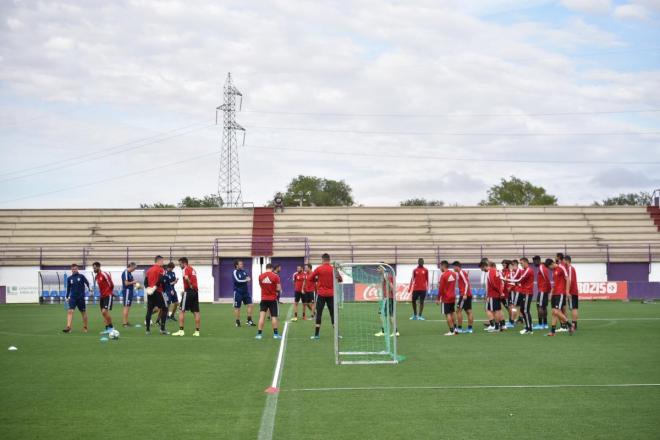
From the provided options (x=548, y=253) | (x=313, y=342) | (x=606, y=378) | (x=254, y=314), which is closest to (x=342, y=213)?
(x=548, y=253)

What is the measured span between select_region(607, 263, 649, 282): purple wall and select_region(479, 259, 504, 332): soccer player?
1167 inches

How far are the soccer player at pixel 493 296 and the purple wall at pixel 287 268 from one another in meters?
26.8

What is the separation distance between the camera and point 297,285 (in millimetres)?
27734

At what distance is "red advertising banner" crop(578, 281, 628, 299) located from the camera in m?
41.3

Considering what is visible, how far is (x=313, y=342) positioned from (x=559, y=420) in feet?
33.7

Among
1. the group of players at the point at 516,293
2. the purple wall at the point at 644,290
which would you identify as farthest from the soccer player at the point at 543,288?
the purple wall at the point at 644,290

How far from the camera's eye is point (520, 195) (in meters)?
89.0

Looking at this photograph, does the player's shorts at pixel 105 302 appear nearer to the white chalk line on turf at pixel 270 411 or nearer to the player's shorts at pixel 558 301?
the white chalk line on turf at pixel 270 411

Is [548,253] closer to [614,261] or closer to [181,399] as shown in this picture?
[614,261]

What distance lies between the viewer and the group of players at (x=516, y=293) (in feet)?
64.2

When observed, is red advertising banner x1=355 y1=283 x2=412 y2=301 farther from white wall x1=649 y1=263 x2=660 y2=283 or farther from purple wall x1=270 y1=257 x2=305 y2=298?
white wall x1=649 y1=263 x2=660 y2=283

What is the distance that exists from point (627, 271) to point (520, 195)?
4110 centimetres

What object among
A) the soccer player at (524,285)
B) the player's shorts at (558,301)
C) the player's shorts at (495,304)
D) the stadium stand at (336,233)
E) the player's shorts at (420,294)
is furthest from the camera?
the stadium stand at (336,233)

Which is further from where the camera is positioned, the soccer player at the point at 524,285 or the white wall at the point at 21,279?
the white wall at the point at 21,279
